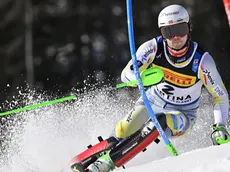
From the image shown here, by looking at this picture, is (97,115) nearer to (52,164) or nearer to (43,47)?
(52,164)

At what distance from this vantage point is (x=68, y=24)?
16.7m

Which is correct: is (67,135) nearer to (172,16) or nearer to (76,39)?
(172,16)

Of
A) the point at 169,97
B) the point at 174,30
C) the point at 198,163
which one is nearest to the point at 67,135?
the point at 169,97

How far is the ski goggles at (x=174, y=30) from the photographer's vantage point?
17.6 feet

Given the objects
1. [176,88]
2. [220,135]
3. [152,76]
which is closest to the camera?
[152,76]

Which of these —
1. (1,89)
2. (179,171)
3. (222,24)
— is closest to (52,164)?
(179,171)

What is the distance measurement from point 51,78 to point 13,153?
8480 mm

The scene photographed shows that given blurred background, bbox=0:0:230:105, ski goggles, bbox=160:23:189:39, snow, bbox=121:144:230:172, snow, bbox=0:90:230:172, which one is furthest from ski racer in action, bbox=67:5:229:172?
blurred background, bbox=0:0:230:105

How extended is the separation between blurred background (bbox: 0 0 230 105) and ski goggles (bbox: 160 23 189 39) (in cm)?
878

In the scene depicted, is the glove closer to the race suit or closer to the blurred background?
the race suit

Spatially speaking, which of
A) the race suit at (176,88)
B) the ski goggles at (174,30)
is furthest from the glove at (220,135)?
the ski goggles at (174,30)

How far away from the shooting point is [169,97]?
18.6ft

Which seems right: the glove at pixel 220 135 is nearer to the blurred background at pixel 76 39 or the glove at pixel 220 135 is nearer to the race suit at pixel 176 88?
the race suit at pixel 176 88

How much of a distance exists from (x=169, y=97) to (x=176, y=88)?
103 mm
